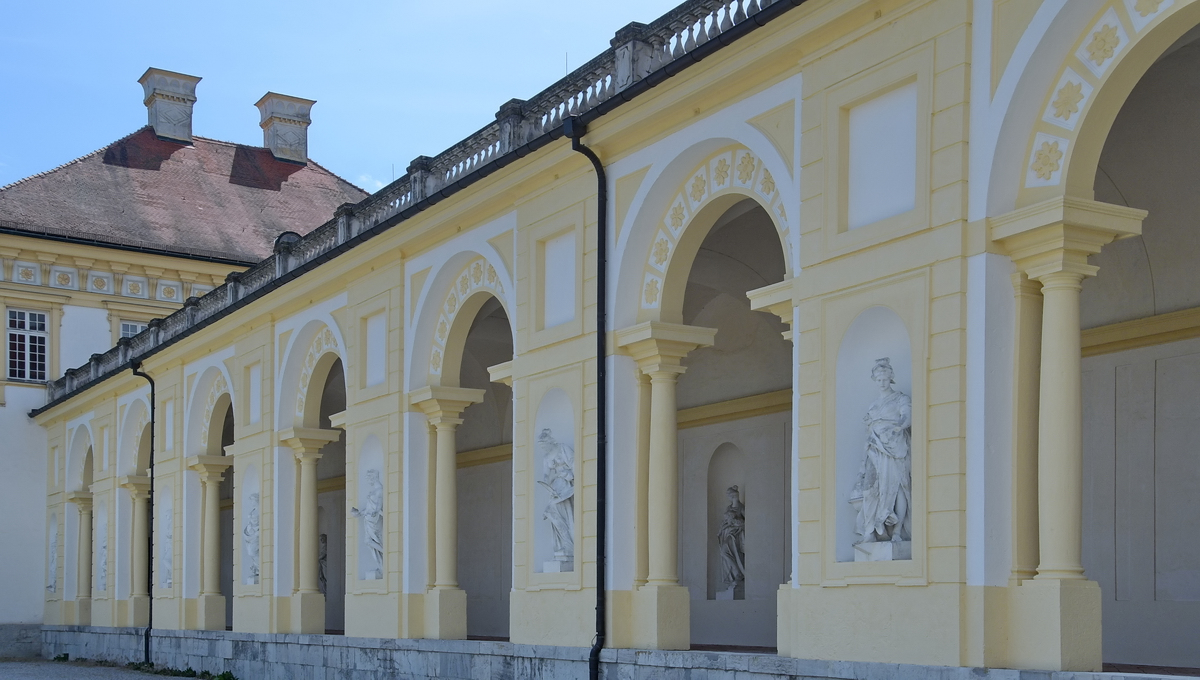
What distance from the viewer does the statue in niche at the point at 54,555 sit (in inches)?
1393

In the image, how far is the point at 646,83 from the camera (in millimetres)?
14070

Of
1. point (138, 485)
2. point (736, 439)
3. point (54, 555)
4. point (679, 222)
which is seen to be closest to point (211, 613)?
point (138, 485)

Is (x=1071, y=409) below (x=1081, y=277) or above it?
below

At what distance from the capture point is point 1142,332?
13398 millimetres

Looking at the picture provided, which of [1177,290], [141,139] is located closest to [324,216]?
[141,139]

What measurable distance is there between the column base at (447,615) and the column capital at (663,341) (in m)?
5.02

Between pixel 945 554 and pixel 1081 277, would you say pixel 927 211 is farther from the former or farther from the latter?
pixel 945 554

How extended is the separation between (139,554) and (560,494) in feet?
56.9

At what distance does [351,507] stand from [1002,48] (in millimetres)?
12480

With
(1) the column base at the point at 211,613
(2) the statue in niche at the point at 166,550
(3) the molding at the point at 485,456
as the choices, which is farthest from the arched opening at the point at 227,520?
(3) the molding at the point at 485,456

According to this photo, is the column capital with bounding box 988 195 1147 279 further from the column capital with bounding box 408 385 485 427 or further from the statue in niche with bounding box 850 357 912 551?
the column capital with bounding box 408 385 485 427

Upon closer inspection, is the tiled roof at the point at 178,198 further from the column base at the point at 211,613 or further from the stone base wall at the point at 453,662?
the column base at the point at 211,613

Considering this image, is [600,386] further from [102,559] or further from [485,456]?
[102,559]

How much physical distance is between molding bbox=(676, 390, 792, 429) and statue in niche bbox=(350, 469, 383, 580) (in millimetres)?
3980
